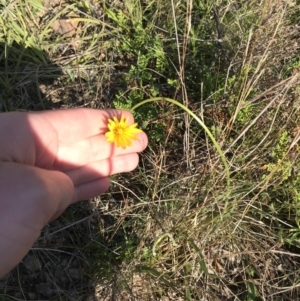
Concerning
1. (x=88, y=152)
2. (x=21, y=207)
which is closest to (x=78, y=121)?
(x=88, y=152)

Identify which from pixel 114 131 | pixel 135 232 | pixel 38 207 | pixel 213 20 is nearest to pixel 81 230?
pixel 135 232

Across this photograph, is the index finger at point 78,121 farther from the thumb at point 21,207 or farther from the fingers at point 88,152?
the thumb at point 21,207

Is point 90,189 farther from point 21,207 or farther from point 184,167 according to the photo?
point 21,207

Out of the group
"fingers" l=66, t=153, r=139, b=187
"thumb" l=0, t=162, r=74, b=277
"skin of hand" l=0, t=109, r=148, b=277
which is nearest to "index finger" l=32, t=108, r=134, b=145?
"skin of hand" l=0, t=109, r=148, b=277

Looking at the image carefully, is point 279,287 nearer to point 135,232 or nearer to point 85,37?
point 135,232

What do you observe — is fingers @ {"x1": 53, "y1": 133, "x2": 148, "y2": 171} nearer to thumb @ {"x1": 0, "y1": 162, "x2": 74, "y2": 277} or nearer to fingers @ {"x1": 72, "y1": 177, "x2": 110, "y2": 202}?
fingers @ {"x1": 72, "y1": 177, "x2": 110, "y2": 202}

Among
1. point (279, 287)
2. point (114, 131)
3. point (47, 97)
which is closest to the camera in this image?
point (114, 131)

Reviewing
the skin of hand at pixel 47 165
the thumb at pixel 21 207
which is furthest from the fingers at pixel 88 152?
the thumb at pixel 21 207
